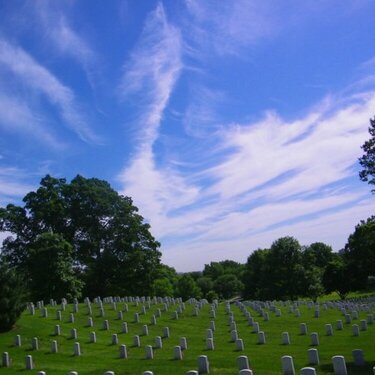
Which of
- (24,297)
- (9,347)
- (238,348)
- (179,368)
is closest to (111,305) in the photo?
(24,297)

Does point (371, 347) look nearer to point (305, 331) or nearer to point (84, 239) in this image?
point (305, 331)

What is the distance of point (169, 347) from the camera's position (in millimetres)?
19688

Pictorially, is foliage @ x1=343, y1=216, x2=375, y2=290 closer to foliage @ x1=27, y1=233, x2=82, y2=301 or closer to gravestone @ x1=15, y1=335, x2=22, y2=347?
foliage @ x1=27, y1=233, x2=82, y2=301

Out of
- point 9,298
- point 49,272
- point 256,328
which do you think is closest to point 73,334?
point 9,298

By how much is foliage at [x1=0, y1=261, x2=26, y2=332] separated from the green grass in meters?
0.52

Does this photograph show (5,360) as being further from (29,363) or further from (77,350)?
(77,350)

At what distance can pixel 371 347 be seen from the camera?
17.3m

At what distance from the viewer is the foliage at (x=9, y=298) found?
2125 centimetres

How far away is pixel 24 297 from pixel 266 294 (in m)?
50.8

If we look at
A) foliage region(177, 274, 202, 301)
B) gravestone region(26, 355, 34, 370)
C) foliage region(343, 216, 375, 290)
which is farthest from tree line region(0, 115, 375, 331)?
foliage region(177, 274, 202, 301)

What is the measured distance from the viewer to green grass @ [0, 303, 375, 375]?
1500cm

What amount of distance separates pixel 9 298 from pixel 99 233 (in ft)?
103

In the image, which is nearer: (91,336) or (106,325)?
(91,336)

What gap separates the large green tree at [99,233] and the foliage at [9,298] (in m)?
27.8
